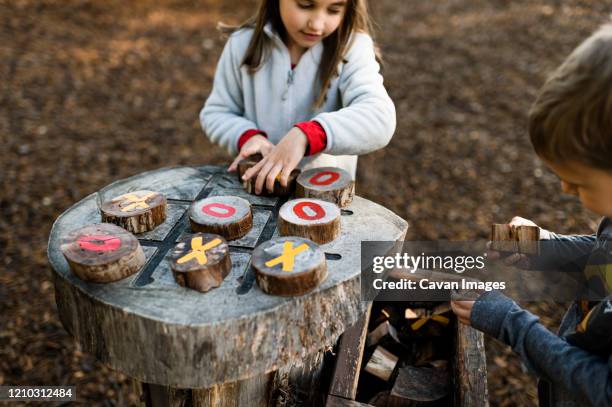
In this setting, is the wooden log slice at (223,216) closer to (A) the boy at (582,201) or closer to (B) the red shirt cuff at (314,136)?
(B) the red shirt cuff at (314,136)

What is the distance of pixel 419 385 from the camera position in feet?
6.56

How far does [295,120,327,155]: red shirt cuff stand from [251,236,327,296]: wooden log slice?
0.44m

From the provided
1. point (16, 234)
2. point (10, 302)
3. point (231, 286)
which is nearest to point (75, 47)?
point (16, 234)

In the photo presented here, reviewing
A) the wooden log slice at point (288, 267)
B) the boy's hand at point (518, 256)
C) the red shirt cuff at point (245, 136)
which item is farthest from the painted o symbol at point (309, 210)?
the boy's hand at point (518, 256)

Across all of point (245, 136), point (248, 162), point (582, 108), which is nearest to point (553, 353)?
point (582, 108)

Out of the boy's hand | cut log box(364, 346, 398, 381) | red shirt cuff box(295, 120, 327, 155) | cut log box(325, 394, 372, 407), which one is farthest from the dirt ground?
red shirt cuff box(295, 120, 327, 155)

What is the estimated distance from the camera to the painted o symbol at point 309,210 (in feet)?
5.47

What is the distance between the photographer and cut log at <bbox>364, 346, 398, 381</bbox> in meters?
2.10

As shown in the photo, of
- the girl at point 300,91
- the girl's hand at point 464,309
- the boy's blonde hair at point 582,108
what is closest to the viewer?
the boy's blonde hair at point 582,108

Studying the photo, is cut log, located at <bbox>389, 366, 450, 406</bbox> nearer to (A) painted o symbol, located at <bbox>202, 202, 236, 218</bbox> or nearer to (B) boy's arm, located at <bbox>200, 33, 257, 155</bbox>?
(A) painted o symbol, located at <bbox>202, 202, 236, 218</bbox>

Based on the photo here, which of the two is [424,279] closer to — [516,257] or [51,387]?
[516,257]

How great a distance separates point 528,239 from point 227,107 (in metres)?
1.24

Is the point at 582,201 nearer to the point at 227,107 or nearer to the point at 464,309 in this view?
the point at 464,309

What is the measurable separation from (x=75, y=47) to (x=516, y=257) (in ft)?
16.3
